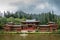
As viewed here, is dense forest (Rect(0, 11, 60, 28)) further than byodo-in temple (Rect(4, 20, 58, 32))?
Yes

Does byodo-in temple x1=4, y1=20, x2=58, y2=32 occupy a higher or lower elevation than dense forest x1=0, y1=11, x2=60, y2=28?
lower

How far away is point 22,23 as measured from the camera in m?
16.1

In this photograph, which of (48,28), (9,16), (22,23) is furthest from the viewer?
(9,16)

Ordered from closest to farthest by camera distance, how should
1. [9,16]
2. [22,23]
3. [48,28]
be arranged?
[48,28]
[22,23]
[9,16]

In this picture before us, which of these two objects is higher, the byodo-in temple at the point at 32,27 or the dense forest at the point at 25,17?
the dense forest at the point at 25,17

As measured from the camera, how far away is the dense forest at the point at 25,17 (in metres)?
16.1

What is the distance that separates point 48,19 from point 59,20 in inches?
38.1

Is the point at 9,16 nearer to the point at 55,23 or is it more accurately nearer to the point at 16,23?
the point at 16,23

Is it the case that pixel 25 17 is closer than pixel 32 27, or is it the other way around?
pixel 32 27

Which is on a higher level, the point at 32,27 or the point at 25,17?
the point at 25,17

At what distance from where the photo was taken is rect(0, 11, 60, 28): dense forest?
1614 centimetres

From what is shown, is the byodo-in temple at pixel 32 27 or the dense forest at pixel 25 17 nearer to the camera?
the byodo-in temple at pixel 32 27

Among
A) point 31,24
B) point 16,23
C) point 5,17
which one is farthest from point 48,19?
point 5,17

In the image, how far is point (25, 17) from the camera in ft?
58.2
